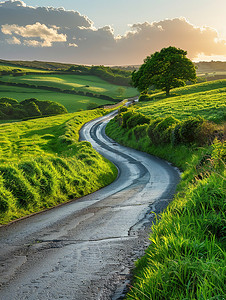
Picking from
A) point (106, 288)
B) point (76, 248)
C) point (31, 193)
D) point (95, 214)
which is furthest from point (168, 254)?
point (31, 193)

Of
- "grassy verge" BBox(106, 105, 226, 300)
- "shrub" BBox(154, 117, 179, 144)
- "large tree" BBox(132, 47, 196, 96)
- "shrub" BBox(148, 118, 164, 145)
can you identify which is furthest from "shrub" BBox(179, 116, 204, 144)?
"large tree" BBox(132, 47, 196, 96)

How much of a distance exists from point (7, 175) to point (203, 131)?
16.3 meters

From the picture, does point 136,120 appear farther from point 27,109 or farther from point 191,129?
point 27,109

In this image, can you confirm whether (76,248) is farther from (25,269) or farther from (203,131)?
(203,131)

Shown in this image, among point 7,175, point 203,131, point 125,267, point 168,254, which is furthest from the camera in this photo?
point 203,131

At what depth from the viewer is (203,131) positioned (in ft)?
73.6

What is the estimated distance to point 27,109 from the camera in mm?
90312

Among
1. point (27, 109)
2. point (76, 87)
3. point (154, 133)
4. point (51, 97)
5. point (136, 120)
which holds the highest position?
point (76, 87)

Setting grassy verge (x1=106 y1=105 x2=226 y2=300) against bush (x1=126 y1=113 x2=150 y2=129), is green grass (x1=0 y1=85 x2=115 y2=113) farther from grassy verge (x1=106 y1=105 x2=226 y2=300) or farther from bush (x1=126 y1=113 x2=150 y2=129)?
grassy verge (x1=106 y1=105 x2=226 y2=300)

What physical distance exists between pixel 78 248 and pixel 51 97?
113m

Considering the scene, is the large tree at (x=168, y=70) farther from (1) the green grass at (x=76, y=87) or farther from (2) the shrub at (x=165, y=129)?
(1) the green grass at (x=76, y=87)

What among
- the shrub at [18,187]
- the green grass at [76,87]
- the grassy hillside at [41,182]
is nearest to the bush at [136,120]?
the grassy hillside at [41,182]

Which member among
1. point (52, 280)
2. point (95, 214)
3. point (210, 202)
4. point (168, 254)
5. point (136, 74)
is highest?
point (136, 74)

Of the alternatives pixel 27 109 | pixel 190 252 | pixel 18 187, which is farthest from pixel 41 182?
pixel 27 109
